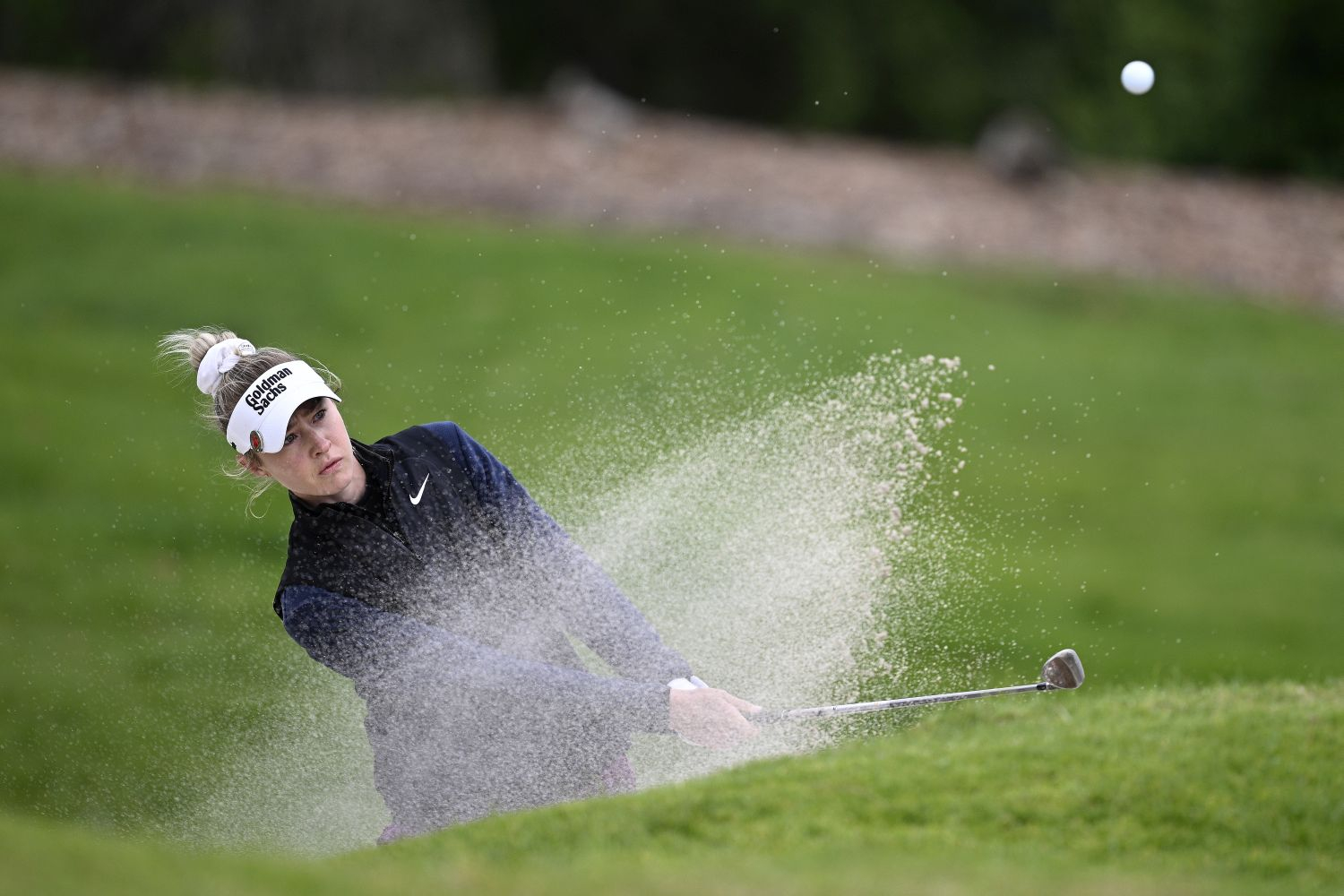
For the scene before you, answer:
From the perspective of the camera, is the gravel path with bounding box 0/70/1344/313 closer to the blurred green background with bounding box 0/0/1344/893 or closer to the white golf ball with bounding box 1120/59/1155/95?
the blurred green background with bounding box 0/0/1344/893

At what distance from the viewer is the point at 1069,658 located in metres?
4.38

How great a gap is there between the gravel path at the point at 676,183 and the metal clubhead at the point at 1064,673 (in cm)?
893

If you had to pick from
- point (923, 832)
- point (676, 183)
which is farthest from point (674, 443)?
point (676, 183)

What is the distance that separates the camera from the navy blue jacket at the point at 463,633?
415 centimetres

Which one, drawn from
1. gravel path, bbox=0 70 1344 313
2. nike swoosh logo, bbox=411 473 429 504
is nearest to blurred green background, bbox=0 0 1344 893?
gravel path, bbox=0 70 1344 313

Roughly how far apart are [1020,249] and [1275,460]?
3.16 meters

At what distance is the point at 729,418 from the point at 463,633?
4127 millimetres

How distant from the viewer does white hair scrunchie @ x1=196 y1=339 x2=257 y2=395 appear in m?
4.36

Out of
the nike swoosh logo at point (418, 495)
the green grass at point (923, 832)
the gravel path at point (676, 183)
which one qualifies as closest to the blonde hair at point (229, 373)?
the nike swoosh logo at point (418, 495)

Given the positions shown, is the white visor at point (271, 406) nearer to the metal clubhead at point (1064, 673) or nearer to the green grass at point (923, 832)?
the green grass at point (923, 832)

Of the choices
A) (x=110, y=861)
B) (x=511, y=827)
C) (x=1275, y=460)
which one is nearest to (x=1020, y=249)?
(x=1275, y=460)

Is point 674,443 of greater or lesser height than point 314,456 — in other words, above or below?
below

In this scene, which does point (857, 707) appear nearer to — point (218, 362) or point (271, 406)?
point (271, 406)

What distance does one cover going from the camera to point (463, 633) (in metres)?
4.66
